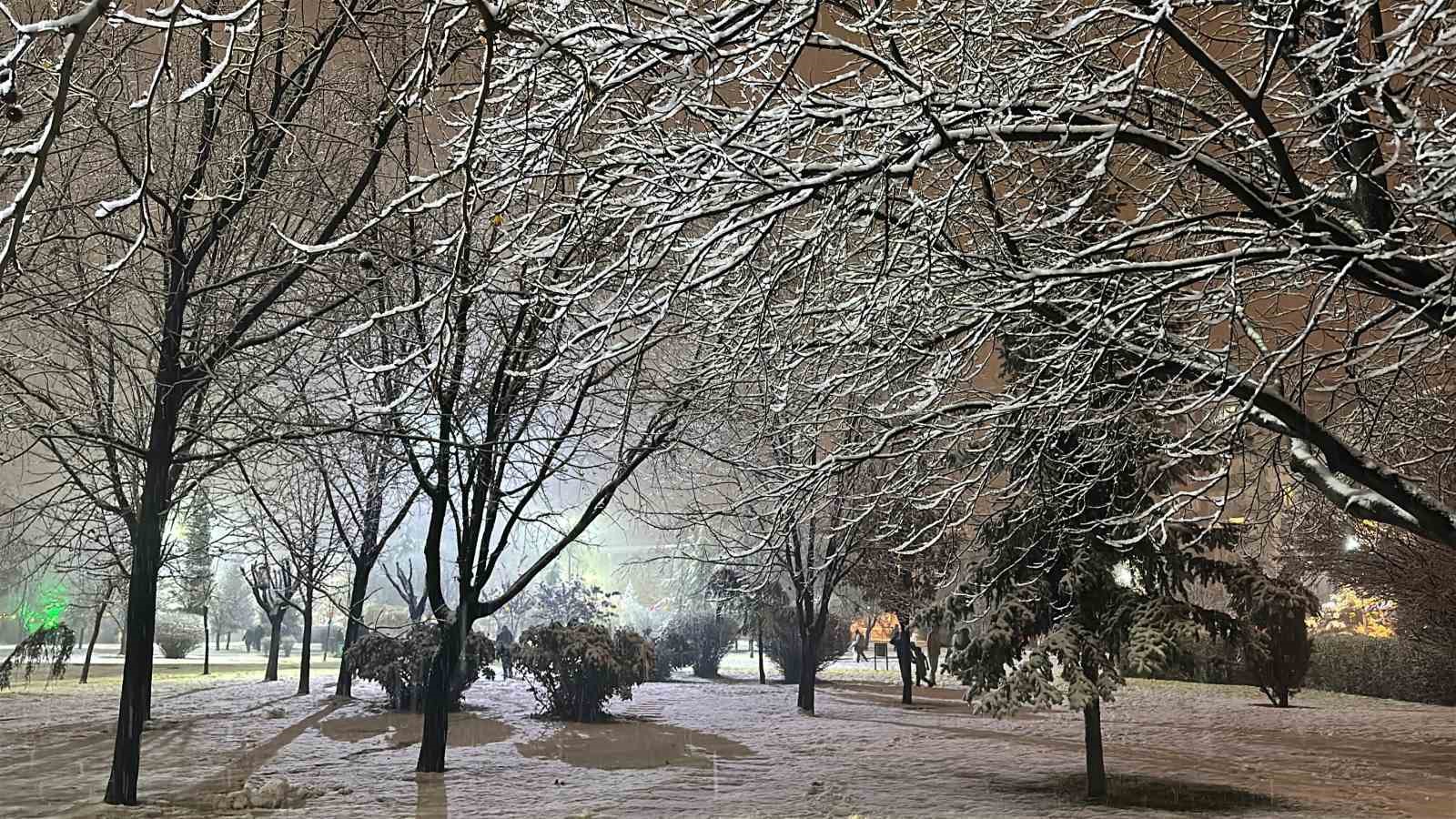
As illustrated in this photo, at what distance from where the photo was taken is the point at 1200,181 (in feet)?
11.6

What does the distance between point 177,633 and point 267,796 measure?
2.02m

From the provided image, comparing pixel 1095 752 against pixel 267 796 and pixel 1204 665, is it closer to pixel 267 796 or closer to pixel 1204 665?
pixel 1204 665

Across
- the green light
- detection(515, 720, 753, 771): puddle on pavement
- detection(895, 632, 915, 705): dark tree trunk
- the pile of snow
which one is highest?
the green light

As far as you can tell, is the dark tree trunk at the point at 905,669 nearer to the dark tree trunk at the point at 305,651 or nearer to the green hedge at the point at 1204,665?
the green hedge at the point at 1204,665

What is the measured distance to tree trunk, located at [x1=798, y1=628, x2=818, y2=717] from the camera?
638 cm

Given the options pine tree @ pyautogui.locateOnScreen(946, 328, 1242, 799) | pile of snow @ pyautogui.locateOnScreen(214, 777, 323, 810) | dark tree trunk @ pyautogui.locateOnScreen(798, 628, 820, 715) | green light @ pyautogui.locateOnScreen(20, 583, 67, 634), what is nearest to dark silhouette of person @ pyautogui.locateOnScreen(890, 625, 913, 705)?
dark tree trunk @ pyautogui.locateOnScreen(798, 628, 820, 715)

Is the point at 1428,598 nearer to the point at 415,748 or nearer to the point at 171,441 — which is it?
the point at 415,748

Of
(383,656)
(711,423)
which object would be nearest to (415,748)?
(383,656)

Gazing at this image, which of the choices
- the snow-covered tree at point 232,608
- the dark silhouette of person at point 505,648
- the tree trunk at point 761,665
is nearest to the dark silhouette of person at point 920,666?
the tree trunk at point 761,665

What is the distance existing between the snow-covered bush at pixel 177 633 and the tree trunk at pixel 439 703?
5.81 ft

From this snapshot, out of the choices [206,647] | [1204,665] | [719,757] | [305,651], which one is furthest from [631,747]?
[1204,665]

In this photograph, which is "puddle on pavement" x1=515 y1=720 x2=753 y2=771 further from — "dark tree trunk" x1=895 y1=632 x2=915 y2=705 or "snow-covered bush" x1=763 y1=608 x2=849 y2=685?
"dark tree trunk" x1=895 y1=632 x2=915 y2=705

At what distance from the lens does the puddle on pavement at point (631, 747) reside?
197 inches

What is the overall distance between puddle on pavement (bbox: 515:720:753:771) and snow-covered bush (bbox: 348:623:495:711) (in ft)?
1.60
